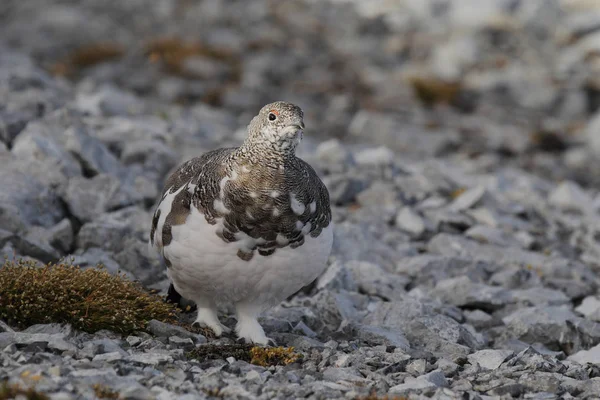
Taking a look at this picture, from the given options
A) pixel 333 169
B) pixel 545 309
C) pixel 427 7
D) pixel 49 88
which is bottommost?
pixel 545 309

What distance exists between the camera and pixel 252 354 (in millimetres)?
6395

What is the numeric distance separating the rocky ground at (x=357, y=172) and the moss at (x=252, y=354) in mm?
128

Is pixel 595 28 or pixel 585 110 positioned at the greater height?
pixel 595 28

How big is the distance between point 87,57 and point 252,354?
15.9 meters

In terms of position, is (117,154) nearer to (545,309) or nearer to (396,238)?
(396,238)

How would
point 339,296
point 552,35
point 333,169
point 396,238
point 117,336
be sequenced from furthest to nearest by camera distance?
point 552,35 → point 333,169 → point 396,238 → point 339,296 → point 117,336

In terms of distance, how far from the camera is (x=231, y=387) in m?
5.48

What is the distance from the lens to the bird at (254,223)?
253 inches

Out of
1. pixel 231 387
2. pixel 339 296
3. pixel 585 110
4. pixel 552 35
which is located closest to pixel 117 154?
pixel 339 296

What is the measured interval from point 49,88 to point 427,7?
17080 mm

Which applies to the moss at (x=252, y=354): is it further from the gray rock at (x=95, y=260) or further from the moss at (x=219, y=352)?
the gray rock at (x=95, y=260)

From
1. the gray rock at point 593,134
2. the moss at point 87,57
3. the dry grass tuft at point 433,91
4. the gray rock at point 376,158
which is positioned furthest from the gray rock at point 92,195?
the gray rock at point 593,134

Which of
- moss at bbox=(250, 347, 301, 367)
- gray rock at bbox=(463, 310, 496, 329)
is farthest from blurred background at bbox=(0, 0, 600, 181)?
moss at bbox=(250, 347, 301, 367)

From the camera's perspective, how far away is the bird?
6434 millimetres
